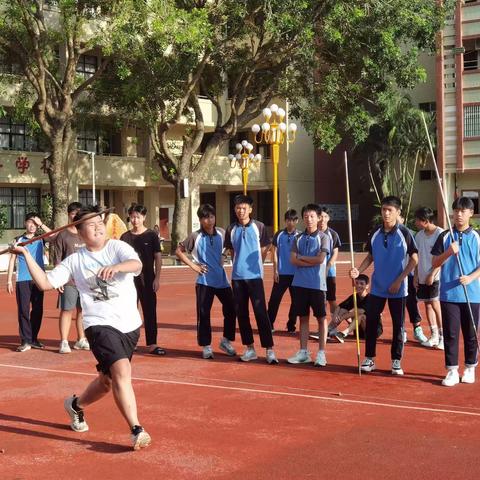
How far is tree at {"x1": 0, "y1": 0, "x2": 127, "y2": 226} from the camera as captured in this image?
24562 millimetres

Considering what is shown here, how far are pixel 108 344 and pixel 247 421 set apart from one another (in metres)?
1.54

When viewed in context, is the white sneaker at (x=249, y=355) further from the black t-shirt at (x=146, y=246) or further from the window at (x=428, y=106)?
the window at (x=428, y=106)

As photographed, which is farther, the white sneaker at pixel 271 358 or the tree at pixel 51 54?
the tree at pixel 51 54

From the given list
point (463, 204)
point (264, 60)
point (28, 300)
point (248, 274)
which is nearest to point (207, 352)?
point (248, 274)

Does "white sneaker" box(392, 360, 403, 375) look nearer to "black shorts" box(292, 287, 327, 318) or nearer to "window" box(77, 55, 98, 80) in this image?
"black shorts" box(292, 287, 327, 318)

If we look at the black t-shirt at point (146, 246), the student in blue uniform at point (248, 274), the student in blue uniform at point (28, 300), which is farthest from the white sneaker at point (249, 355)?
the student in blue uniform at point (28, 300)

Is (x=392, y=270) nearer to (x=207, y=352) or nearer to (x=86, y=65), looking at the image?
(x=207, y=352)

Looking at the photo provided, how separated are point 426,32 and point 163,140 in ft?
34.2

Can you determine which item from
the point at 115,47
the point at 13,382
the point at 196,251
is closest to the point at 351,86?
the point at 115,47

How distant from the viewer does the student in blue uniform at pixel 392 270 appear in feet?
27.9

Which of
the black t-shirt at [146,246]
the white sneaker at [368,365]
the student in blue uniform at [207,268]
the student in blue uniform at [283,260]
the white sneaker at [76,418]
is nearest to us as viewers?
A: the white sneaker at [76,418]

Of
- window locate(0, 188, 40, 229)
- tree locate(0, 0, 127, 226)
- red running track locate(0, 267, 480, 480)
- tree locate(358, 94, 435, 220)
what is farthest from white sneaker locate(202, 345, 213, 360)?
tree locate(358, 94, 435, 220)

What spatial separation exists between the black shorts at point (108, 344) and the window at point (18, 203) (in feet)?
107

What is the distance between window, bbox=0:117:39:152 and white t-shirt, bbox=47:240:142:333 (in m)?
32.2
